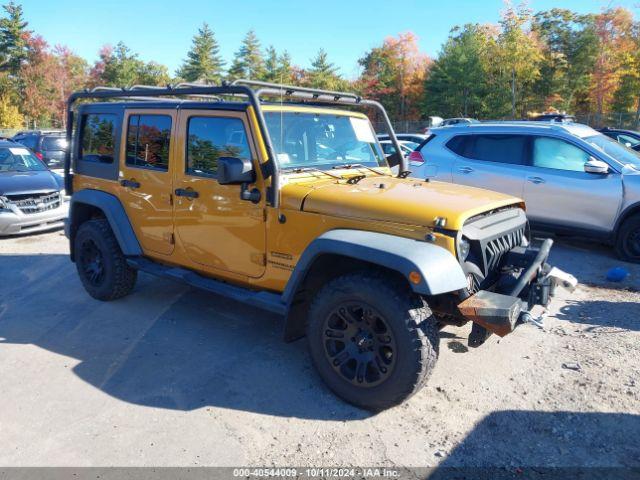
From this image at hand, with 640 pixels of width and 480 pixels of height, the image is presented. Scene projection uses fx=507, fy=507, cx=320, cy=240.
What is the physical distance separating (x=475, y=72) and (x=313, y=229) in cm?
3712

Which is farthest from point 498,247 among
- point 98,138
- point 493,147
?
point 493,147

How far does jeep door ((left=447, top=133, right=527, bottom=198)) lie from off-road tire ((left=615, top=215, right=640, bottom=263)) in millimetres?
1415

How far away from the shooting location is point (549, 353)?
4160 millimetres

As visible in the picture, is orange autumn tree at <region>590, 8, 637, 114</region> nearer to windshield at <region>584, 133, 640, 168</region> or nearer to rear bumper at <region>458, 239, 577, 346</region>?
windshield at <region>584, 133, 640, 168</region>

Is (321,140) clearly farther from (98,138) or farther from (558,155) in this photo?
(558,155)

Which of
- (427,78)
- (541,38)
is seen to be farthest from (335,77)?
(541,38)

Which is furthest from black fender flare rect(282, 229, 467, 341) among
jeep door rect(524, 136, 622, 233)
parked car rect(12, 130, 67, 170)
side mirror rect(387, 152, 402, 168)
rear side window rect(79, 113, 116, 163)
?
parked car rect(12, 130, 67, 170)

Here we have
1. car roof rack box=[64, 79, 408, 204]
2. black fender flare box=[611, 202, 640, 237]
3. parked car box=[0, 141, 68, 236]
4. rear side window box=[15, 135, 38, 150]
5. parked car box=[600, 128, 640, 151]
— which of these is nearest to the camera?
car roof rack box=[64, 79, 408, 204]

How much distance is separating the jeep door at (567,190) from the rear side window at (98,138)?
5595 millimetres

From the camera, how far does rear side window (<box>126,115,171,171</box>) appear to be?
4551 mm

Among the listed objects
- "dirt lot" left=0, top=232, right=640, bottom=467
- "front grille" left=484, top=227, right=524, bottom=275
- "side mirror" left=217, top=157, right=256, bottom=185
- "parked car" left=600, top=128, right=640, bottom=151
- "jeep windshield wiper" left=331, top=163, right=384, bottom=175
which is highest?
"parked car" left=600, top=128, right=640, bottom=151

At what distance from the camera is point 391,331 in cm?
311

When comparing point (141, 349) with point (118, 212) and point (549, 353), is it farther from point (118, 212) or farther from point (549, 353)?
point (549, 353)

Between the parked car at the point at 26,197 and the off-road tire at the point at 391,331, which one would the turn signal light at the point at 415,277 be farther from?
the parked car at the point at 26,197
